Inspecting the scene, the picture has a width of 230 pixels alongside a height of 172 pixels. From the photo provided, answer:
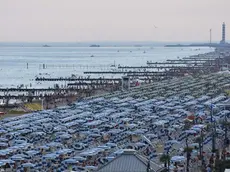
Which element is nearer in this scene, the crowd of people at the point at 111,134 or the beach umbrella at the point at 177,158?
the beach umbrella at the point at 177,158

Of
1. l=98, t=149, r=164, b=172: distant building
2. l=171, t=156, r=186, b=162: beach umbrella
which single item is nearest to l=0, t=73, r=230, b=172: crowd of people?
l=171, t=156, r=186, b=162: beach umbrella

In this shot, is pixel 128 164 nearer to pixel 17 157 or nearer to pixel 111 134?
pixel 17 157

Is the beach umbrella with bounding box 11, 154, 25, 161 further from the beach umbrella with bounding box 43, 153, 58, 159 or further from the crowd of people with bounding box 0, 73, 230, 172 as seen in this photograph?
the beach umbrella with bounding box 43, 153, 58, 159

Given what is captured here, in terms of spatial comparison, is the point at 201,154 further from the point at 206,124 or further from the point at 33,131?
the point at 33,131

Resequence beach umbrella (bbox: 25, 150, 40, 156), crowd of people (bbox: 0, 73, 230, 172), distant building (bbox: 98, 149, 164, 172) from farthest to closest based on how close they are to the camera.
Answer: beach umbrella (bbox: 25, 150, 40, 156) < crowd of people (bbox: 0, 73, 230, 172) < distant building (bbox: 98, 149, 164, 172)

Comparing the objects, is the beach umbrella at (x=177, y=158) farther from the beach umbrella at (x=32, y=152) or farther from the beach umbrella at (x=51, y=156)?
the beach umbrella at (x=32, y=152)

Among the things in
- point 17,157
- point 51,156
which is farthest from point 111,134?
point 17,157

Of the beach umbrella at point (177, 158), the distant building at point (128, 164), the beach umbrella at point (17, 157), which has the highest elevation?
the distant building at point (128, 164)

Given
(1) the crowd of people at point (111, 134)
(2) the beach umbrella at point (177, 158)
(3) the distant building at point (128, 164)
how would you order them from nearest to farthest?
(3) the distant building at point (128, 164), (2) the beach umbrella at point (177, 158), (1) the crowd of people at point (111, 134)

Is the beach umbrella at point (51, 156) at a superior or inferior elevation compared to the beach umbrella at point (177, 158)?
inferior

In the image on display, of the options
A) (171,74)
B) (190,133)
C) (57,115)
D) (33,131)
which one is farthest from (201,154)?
(171,74)

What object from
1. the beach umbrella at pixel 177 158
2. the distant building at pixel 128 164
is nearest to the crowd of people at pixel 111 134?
the beach umbrella at pixel 177 158
